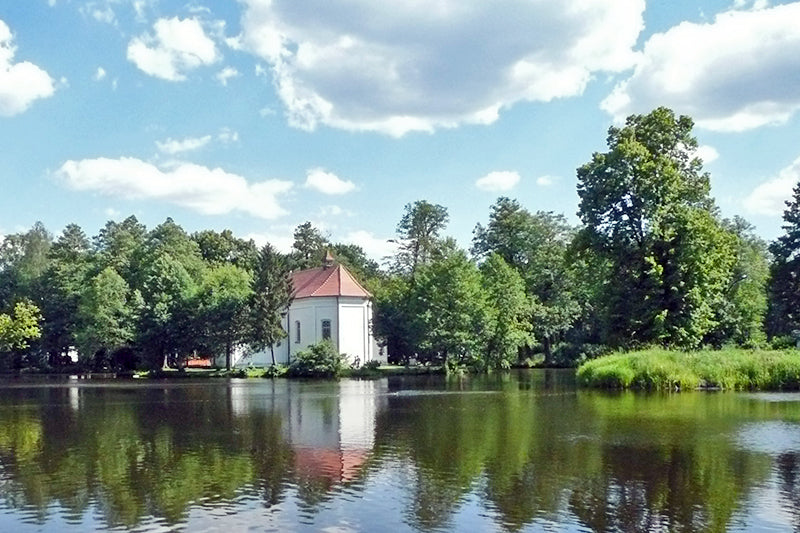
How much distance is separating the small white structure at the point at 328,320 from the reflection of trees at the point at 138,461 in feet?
129

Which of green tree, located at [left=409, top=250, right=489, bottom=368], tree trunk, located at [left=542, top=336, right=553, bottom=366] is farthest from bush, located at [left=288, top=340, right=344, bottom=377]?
tree trunk, located at [left=542, top=336, right=553, bottom=366]

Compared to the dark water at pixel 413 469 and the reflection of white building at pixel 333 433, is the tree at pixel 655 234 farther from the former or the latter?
the reflection of white building at pixel 333 433

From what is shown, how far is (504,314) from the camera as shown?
68.2m

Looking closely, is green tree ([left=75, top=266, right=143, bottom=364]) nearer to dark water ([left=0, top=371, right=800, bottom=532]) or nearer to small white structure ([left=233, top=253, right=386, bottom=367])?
small white structure ([left=233, top=253, right=386, bottom=367])

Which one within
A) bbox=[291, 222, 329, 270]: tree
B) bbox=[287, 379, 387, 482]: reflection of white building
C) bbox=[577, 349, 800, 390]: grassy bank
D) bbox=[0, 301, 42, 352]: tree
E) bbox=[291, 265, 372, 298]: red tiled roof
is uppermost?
bbox=[291, 222, 329, 270]: tree

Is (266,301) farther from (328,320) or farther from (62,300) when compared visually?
(62,300)

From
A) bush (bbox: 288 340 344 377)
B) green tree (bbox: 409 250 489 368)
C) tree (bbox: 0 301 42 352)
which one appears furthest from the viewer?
tree (bbox: 0 301 42 352)

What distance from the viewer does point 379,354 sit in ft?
253

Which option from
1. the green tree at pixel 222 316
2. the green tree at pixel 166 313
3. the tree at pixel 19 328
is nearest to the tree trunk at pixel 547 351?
the green tree at pixel 222 316

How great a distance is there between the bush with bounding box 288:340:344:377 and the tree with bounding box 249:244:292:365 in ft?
16.8

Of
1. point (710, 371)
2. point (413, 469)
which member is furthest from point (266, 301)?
point (413, 469)

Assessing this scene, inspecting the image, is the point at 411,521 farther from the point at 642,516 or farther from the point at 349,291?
the point at 349,291

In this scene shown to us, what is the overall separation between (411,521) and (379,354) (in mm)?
65281

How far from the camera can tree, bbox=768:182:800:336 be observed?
6269cm
